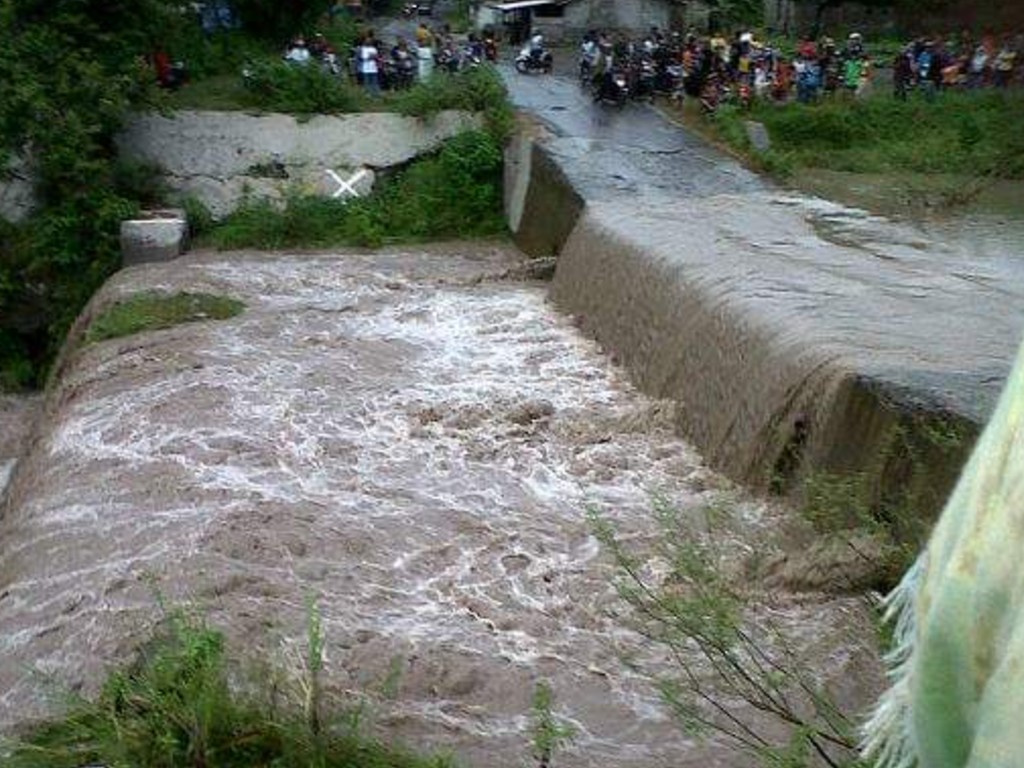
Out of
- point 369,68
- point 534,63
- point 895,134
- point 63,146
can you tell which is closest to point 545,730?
point 63,146

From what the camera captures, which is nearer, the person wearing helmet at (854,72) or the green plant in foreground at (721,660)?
the green plant in foreground at (721,660)

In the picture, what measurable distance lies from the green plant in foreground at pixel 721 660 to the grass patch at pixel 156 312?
5.82m

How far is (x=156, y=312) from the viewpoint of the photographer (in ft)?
37.1

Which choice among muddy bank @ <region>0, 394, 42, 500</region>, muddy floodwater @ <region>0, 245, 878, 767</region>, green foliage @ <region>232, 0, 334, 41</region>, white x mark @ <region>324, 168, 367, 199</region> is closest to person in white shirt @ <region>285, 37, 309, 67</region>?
green foliage @ <region>232, 0, 334, 41</region>

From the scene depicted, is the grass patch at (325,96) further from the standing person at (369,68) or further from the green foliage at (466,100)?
the standing person at (369,68)

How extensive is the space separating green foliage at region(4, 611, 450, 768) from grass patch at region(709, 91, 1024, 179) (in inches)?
429

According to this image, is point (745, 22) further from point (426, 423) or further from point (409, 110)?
point (426, 423)

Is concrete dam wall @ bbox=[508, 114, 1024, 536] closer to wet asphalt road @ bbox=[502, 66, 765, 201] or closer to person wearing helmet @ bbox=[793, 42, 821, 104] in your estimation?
wet asphalt road @ bbox=[502, 66, 765, 201]

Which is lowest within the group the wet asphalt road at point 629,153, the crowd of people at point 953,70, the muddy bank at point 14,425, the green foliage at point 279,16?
the muddy bank at point 14,425

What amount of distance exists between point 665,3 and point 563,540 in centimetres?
1872

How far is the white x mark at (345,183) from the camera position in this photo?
1545 centimetres

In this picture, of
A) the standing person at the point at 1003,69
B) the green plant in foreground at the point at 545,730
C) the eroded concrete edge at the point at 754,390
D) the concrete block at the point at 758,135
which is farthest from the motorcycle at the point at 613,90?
the green plant in foreground at the point at 545,730

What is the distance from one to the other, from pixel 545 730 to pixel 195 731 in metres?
1.18

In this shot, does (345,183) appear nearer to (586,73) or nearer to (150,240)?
(150,240)
